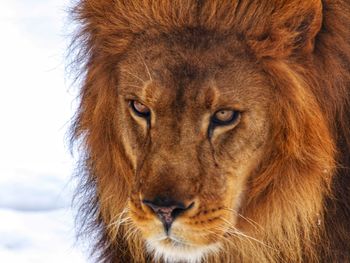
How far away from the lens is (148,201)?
3287 millimetres

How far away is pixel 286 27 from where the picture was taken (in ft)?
11.5

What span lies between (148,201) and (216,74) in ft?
1.92

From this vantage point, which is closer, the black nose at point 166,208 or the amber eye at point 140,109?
the black nose at point 166,208

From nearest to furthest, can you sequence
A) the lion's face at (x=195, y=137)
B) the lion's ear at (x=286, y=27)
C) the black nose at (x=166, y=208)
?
the black nose at (x=166, y=208) < the lion's face at (x=195, y=137) < the lion's ear at (x=286, y=27)

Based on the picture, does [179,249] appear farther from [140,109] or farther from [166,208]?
[140,109]

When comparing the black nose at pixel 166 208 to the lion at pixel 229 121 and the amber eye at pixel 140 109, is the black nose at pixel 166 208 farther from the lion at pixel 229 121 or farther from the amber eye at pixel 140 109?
the amber eye at pixel 140 109

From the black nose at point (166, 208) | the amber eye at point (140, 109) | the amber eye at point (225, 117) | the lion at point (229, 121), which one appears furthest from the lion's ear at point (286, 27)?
the black nose at point (166, 208)

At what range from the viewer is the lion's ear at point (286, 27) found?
3.46m

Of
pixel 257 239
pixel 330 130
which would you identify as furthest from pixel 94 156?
pixel 330 130

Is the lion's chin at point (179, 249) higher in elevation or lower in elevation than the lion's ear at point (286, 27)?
lower

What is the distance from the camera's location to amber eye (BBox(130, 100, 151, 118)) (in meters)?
3.56

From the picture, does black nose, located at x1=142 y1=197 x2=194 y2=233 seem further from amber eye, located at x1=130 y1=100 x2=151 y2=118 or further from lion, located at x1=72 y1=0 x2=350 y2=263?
amber eye, located at x1=130 y1=100 x2=151 y2=118

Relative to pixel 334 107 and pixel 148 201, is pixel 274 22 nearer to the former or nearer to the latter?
pixel 334 107

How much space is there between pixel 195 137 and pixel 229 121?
6.4 inches
